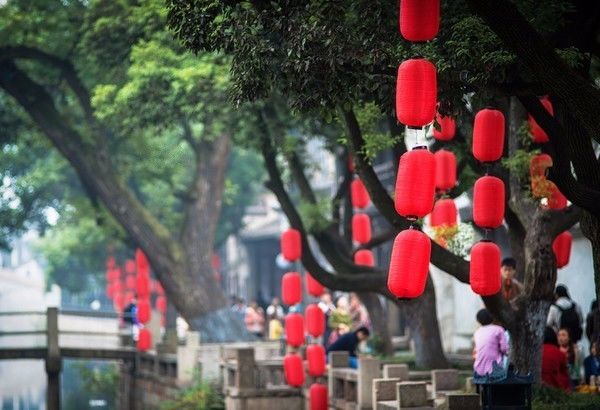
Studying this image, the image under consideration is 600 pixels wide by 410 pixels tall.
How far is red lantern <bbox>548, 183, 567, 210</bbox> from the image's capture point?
14930 mm

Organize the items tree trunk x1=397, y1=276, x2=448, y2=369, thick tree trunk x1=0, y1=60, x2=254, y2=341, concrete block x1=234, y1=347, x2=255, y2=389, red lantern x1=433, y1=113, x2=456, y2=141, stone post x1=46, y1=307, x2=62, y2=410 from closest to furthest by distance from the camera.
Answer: red lantern x1=433, y1=113, x2=456, y2=141, tree trunk x1=397, y1=276, x2=448, y2=369, concrete block x1=234, y1=347, x2=255, y2=389, thick tree trunk x1=0, y1=60, x2=254, y2=341, stone post x1=46, y1=307, x2=62, y2=410

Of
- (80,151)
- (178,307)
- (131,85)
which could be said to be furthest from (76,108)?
(131,85)

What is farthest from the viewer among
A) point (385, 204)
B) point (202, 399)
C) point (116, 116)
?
point (116, 116)

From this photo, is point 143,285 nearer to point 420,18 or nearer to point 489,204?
point 489,204

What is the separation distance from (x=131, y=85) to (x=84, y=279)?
29549 mm

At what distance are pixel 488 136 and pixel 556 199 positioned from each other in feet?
5.46

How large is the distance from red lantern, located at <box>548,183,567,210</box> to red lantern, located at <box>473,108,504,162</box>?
1132mm

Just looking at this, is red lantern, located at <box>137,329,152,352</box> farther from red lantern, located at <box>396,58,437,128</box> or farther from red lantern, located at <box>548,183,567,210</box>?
red lantern, located at <box>396,58,437,128</box>

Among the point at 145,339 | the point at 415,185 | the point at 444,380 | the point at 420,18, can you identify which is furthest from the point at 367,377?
the point at 145,339

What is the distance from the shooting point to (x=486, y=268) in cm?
→ 1411

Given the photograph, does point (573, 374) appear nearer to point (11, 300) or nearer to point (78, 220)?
point (78, 220)

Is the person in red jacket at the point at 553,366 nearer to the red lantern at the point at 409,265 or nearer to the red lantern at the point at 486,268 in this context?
the red lantern at the point at 486,268

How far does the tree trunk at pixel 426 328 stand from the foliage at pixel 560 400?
4.96 meters

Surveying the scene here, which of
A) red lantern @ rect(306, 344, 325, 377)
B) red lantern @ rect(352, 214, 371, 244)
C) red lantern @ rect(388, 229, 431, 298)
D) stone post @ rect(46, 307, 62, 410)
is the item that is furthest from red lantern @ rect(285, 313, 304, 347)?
stone post @ rect(46, 307, 62, 410)
